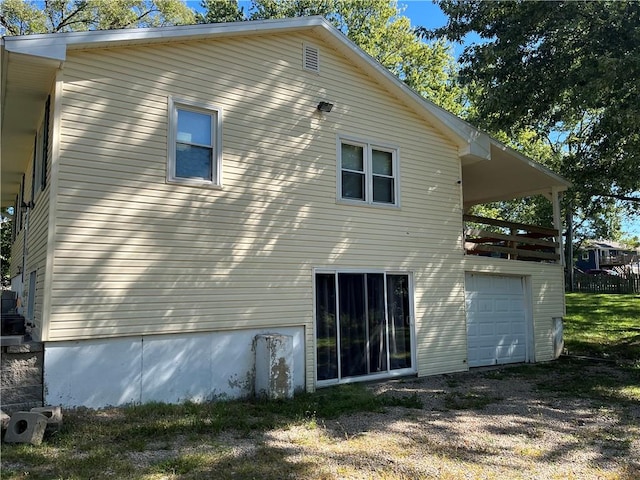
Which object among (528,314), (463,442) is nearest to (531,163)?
A: (528,314)

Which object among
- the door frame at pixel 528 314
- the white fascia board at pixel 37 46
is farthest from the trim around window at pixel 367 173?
the white fascia board at pixel 37 46

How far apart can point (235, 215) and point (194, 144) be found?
1.26 meters

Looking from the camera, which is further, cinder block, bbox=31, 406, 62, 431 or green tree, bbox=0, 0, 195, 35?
green tree, bbox=0, 0, 195, 35

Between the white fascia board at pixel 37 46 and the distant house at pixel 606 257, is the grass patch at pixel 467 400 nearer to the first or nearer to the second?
the white fascia board at pixel 37 46

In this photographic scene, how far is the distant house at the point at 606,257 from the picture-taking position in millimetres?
53144

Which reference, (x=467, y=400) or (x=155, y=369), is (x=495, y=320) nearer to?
(x=467, y=400)

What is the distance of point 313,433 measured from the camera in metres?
5.93

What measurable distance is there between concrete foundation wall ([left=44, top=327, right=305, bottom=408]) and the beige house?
20 millimetres

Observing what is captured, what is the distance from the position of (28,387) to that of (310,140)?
5.69 metres

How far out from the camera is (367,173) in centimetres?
955

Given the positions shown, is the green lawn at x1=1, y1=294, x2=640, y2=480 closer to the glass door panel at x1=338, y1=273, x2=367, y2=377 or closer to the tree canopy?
the glass door panel at x1=338, y1=273, x2=367, y2=377

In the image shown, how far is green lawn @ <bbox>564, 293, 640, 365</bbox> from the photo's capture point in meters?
12.8

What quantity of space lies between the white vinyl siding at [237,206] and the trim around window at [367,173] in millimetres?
178

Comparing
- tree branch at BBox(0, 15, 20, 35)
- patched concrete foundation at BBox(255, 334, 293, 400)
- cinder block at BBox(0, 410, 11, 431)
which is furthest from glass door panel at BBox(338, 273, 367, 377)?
tree branch at BBox(0, 15, 20, 35)
